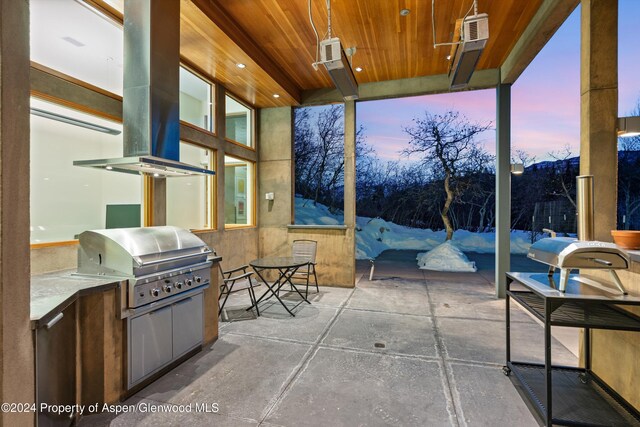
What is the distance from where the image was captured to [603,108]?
2271 mm

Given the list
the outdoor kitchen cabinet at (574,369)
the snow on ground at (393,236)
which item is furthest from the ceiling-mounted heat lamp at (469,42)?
the snow on ground at (393,236)

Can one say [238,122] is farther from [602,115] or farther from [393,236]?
[393,236]

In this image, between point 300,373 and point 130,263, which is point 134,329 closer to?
point 130,263

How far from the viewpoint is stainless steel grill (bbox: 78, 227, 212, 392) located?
2125 millimetres

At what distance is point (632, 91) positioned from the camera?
5.13 m

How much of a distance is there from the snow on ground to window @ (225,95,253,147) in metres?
6.29

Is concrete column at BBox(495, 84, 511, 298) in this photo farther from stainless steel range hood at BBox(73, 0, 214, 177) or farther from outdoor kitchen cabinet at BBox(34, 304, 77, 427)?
outdoor kitchen cabinet at BBox(34, 304, 77, 427)

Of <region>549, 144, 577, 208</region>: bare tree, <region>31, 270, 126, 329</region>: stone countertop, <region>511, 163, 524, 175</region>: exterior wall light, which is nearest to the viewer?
<region>31, 270, 126, 329</region>: stone countertop

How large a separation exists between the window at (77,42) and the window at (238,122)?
6.91ft

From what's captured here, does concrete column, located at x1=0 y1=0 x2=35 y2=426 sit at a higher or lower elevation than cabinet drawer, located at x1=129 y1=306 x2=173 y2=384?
higher

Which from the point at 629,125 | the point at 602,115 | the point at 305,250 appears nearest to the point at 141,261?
the point at 305,250

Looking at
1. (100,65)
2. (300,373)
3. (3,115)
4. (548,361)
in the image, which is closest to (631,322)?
(548,361)

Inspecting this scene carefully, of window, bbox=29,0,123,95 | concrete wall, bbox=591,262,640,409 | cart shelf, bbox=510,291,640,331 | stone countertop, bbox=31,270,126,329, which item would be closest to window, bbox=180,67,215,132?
window, bbox=29,0,123,95

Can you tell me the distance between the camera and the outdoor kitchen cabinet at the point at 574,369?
5.66 feet
